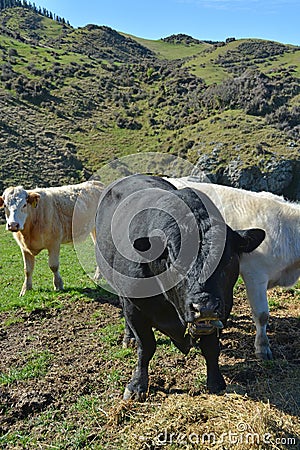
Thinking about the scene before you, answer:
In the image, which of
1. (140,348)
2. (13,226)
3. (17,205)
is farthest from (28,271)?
(140,348)

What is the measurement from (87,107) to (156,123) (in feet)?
34.7

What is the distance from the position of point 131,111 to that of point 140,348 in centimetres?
5155

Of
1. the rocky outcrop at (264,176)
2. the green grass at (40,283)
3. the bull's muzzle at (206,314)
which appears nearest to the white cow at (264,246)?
the bull's muzzle at (206,314)

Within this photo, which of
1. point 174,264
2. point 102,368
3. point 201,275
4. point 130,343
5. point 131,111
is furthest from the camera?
point 131,111

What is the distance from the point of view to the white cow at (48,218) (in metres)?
9.33

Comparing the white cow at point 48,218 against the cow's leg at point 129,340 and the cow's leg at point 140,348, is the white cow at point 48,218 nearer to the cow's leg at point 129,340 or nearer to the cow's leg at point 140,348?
the cow's leg at point 129,340

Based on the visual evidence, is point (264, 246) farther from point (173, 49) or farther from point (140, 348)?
point (173, 49)

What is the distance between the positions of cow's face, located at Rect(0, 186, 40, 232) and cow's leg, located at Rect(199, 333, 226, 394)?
18.8ft

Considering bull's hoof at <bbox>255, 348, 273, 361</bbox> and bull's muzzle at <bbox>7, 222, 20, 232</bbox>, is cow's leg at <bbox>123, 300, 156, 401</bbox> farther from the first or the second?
bull's muzzle at <bbox>7, 222, 20, 232</bbox>

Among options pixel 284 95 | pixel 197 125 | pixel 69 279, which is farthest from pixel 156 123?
pixel 69 279

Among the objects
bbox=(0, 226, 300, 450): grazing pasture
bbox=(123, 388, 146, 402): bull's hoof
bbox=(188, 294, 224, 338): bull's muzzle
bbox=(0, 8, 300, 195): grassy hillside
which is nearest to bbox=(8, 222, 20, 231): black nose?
bbox=(0, 226, 300, 450): grazing pasture

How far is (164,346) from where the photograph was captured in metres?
5.88

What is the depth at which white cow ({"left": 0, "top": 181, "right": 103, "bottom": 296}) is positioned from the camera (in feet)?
30.6

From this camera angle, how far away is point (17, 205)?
30.2ft
